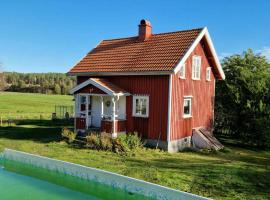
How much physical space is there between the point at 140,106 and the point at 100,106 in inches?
131

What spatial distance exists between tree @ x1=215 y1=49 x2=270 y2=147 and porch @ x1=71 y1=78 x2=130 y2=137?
904 cm

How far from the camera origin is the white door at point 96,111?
22.1 meters

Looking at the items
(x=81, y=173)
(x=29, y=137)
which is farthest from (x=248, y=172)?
(x=29, y=137)

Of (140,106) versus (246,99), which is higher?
(246,99)

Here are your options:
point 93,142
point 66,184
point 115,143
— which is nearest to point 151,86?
point 115,143

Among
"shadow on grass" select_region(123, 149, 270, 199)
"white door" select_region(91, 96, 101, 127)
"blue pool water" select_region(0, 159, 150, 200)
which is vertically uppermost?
"white door" select_region(91, 96, 101, 127)

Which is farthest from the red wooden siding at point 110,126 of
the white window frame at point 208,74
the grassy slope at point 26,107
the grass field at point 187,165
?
the grassy slope at point 26,107

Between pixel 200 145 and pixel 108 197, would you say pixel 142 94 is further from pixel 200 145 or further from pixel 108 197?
pixel 108 197

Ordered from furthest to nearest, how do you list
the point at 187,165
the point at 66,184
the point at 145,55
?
the point at 145,55 → the point at 187,165 → the point at 66,184

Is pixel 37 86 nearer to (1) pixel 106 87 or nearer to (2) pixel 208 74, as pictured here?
(2) pixel 208 74

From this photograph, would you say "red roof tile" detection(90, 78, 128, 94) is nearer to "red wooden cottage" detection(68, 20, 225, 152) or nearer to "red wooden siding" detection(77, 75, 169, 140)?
"red wooden cottage" detection(68, 20, 225, 152)

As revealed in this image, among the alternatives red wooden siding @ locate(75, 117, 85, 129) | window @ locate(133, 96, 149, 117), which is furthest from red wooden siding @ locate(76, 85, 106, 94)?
window @ locate(133, 96, 149, 117)

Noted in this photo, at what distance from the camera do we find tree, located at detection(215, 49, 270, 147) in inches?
888

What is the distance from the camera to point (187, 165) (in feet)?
51.1
